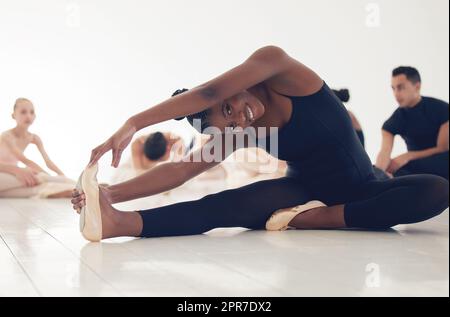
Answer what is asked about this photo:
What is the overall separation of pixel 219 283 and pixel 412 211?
869 mm

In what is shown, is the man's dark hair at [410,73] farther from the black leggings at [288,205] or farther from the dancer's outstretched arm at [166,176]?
the dancer's outstretched arm at [166,176]

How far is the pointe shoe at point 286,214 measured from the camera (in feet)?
6.54

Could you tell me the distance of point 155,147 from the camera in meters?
4.02

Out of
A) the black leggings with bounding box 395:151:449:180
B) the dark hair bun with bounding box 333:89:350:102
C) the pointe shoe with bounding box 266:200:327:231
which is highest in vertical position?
the dark hair bun with bounding box 333:89:350:102

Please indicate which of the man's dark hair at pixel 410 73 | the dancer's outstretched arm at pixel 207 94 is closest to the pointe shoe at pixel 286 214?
the dancer's outstretched arm at pixel 207 94

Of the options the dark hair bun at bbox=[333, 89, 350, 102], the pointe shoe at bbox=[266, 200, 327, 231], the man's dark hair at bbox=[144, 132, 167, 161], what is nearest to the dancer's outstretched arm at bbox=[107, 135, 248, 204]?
the pointe shoe at bbox=[266, 200, 327, 231]

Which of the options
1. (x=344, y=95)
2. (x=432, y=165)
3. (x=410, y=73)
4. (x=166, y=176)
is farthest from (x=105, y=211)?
(x=410, y=73)

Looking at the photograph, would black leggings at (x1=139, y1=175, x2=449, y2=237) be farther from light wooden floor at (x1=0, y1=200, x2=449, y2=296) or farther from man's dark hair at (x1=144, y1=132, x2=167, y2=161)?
man's dark hair at (x1=144, y1=132, x2=167, y2=161)

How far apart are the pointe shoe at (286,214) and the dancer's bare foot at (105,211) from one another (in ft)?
1.59

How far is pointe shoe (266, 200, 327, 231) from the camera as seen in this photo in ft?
6.54

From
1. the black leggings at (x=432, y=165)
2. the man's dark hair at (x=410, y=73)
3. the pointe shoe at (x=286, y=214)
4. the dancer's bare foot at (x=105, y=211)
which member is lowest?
the black leggings at (x=432, y=165)

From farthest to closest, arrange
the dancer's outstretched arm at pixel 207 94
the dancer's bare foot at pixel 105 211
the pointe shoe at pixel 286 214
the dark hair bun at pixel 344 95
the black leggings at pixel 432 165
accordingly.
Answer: the black leggings at pixel 432 165 < the dark hair bun at pixel 344 95 < the pointe shoe at pixel 286 214 < the dancer's bare foot at pixel 105 211 < the dancer's outstretched arm at pixel 207 94

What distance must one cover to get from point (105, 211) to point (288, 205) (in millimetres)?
553

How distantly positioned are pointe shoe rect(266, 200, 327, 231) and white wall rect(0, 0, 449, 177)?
3168 millimetres
